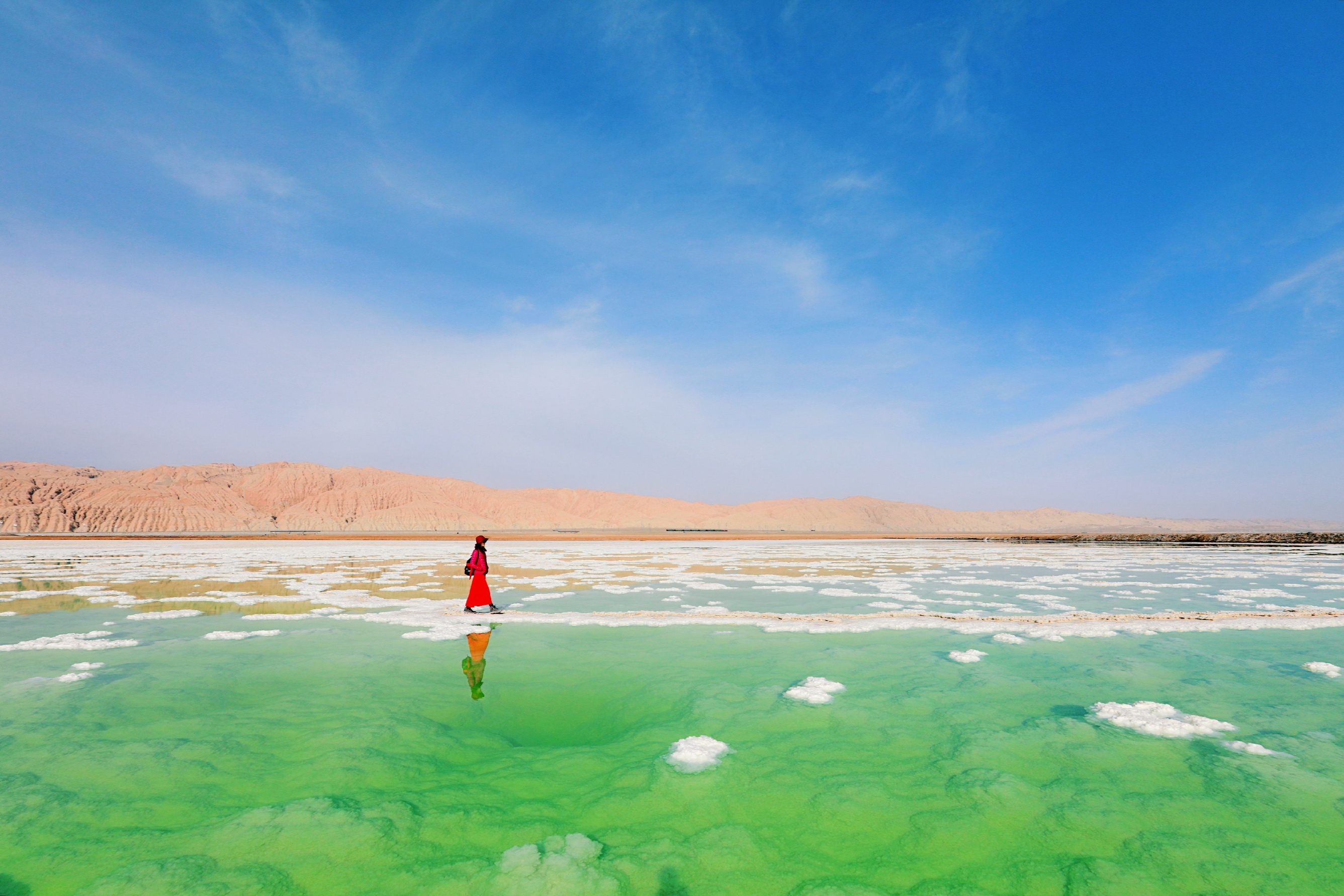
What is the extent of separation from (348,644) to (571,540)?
52362 millimetres

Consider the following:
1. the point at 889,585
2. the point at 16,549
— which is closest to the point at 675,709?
the point at 889,585

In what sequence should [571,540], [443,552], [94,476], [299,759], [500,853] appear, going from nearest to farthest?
1. [500,853]
2. [299,759]
3. [443,552]
4. [571,540]
5. [94,476]

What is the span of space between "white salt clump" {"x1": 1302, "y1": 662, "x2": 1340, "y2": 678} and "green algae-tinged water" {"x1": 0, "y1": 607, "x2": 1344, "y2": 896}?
0.19m

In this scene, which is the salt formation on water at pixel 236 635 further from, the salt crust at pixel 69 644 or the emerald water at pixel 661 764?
the salt crust at pixel 69 644

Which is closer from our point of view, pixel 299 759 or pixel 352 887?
pixel 352 887

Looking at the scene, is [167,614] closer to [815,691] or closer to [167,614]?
[167,614]

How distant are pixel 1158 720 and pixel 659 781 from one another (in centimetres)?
497

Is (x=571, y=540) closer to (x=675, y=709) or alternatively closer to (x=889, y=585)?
(x=889, y=585)

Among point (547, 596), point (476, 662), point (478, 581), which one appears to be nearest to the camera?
point (476, 662)

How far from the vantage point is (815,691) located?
6.85 metres

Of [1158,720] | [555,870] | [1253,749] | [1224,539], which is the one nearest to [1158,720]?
[1158,720]

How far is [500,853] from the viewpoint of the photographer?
Answer: 367cm

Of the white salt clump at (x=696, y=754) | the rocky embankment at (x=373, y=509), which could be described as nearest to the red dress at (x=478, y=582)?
the white salt clump at (x=696, y=754)

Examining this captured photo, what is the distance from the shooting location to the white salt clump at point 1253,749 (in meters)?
5.02
